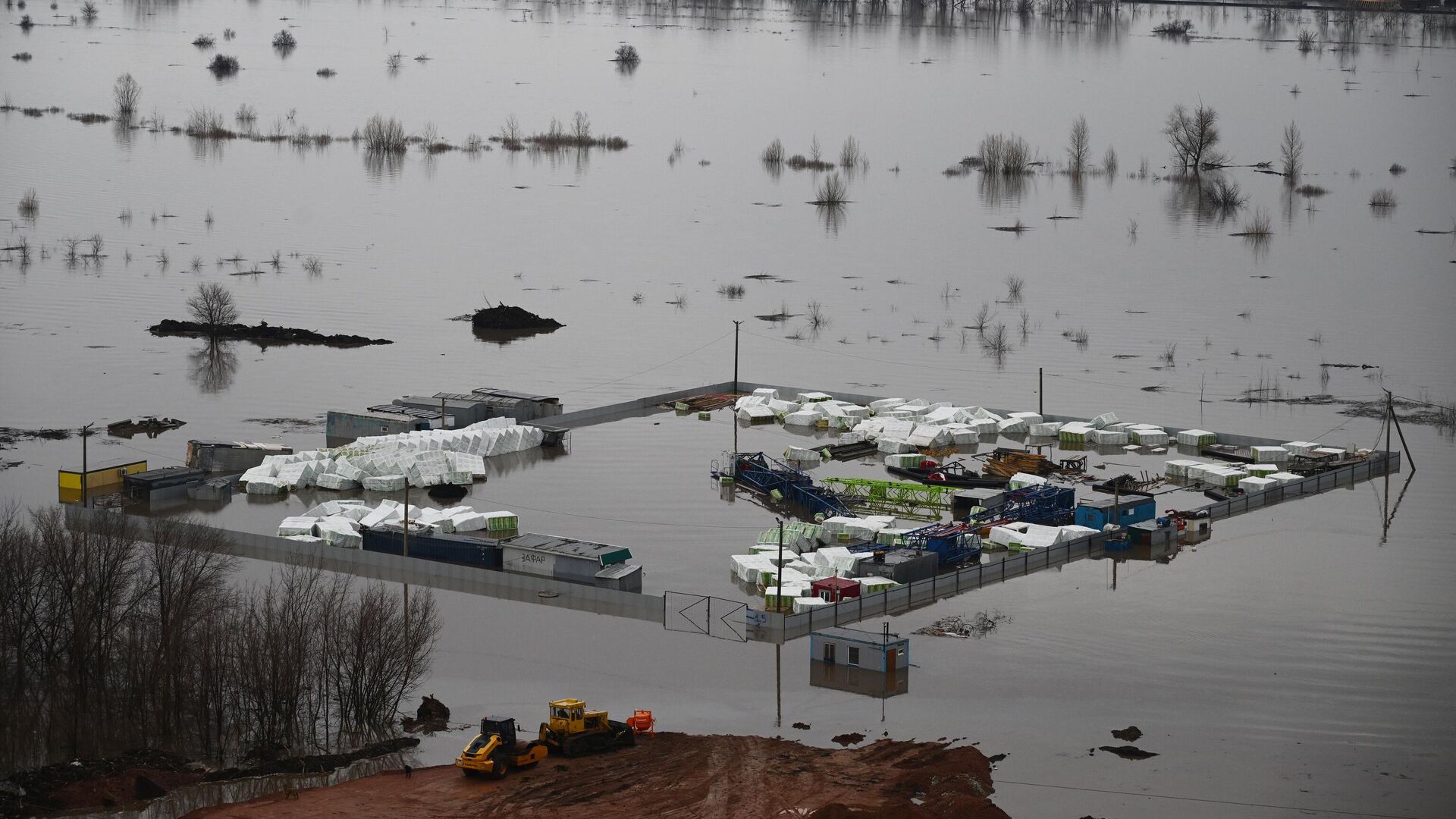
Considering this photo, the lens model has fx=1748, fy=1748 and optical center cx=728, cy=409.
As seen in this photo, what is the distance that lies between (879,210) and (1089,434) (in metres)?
55.3

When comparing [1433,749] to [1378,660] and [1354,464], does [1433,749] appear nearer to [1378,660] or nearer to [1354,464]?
[1378,660]

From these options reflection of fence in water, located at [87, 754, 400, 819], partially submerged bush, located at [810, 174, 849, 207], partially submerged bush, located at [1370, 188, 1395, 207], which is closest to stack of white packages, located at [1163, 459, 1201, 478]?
reflection of fence in water, located at [87, 754, 400, 819]

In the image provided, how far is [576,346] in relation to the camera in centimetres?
6125

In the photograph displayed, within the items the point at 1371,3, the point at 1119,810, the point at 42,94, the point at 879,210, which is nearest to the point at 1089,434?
the point at 1119,810

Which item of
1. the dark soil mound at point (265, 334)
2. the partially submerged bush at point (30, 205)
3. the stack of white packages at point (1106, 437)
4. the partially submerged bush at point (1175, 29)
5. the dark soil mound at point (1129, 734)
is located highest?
the partially submerged bush at point (1175, 29)

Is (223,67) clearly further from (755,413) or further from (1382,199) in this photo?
(755,413)

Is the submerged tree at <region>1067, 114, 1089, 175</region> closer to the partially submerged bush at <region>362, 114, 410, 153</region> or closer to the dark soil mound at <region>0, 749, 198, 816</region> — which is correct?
the partially submerged bush at <region>362, 114, 410, 153</region>

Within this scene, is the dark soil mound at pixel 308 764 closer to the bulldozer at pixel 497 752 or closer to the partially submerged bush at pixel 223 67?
the bulldozer at pixel 497 752

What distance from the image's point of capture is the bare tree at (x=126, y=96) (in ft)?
397

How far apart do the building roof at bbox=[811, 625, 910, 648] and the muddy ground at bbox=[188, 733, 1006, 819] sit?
10.5 feet

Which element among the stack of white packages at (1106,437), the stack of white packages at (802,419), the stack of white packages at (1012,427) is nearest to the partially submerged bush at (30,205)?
the stack of white packages at (802,419)

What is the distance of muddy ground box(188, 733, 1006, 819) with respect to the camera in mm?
21438

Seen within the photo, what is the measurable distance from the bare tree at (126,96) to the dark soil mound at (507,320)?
217 feet

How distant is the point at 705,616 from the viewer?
96.7 feet
